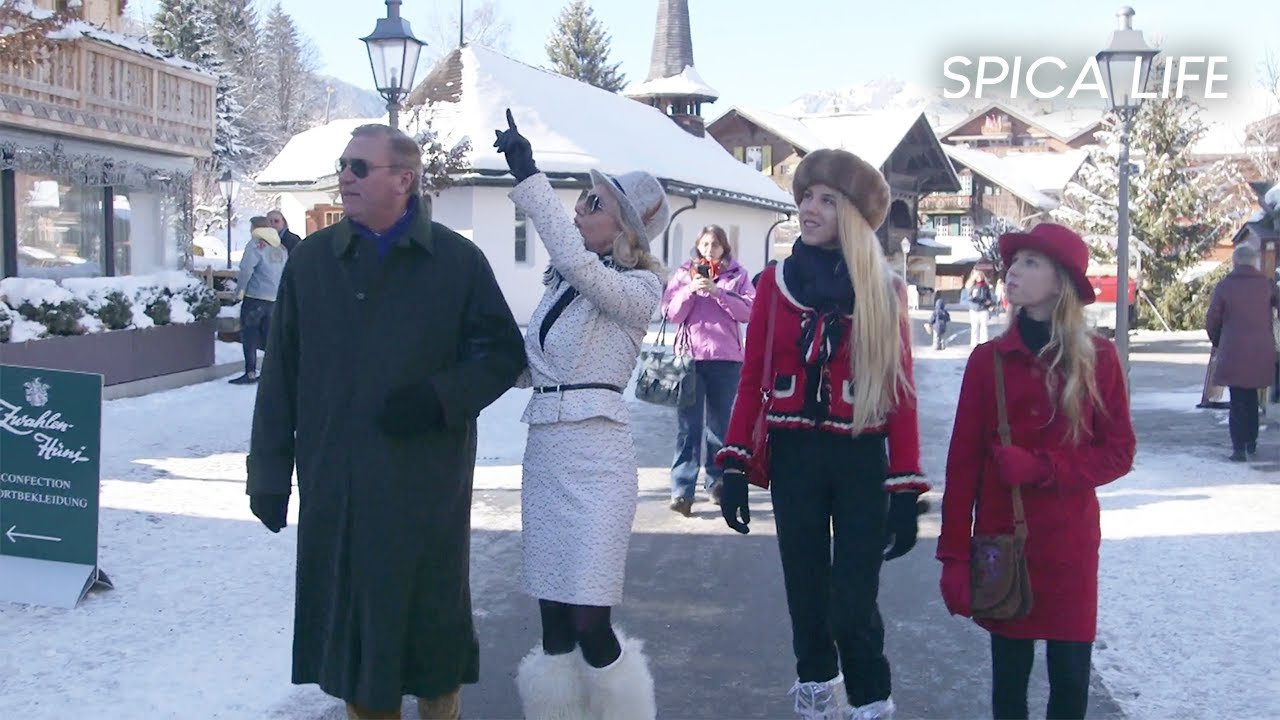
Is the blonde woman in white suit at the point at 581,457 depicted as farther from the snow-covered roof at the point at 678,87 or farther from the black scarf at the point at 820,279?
the snow-covered roof at the point at 678,87

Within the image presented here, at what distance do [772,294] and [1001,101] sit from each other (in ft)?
279

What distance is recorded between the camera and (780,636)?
17.6 feet

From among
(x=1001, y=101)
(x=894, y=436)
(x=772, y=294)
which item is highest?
(x=1001, y=101)

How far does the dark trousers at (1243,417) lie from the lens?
10.5 m

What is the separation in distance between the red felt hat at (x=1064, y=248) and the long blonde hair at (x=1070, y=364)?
0.12 feet

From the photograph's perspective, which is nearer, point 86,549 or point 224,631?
point 224,631

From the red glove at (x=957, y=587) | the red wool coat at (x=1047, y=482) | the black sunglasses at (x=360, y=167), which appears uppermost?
the black sunglasses at (x=360, y=167)

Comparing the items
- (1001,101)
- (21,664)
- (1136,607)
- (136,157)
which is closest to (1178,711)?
(1136,607)

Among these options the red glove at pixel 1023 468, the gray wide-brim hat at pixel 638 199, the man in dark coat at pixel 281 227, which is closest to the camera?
the red glove at pixel 1023 468

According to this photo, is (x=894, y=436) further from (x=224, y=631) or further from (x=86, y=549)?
(x=86, y=549)

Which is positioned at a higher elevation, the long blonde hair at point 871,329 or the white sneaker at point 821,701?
the long blonde hair at point 871,329

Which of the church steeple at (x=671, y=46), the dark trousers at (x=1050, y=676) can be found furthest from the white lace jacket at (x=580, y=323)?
the church steeple at (x=671, y=46)

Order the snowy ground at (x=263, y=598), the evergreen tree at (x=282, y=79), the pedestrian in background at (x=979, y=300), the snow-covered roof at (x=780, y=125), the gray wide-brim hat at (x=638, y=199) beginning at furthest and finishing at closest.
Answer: the evergreen tree at (x=282, y=79) → the snow-covered roof at (x=780, y=125) → the pedestrian in background at (x=979, y=300) → the snowy ground at (x=263, y=598) → the gray wide-brim hat at (x=638, y=199)

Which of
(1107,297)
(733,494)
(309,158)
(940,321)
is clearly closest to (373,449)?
(733,494)
